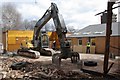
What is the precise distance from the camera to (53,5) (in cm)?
1883

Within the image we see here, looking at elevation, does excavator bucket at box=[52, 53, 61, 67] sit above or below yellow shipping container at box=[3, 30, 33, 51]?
below

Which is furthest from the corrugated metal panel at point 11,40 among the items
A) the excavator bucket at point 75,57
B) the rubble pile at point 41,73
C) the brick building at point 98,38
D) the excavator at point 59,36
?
the rubble pile at point 41,73

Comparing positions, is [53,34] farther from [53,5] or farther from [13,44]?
[53,5]

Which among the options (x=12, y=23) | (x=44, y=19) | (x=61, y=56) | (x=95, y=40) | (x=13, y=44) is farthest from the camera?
(x=12, y=23)

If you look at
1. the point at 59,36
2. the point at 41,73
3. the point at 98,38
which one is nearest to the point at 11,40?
the point at 98,38

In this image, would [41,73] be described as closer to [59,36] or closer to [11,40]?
[59,36]

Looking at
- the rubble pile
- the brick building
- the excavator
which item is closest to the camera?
the rubble pile

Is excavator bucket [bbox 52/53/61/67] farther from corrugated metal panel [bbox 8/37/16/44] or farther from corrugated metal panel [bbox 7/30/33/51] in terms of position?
corrugated metal panel [bbox 8/37/16/44]

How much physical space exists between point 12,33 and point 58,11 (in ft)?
58.0

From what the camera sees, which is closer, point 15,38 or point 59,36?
point 59,36

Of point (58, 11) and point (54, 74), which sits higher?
point (58, 11)

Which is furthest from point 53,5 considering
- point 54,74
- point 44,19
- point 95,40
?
point 95,40

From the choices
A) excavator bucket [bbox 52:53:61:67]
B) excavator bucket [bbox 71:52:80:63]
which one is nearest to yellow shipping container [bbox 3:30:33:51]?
excavator bucket [bbox 71:52:80:63]

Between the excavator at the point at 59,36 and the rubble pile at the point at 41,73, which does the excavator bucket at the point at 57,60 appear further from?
the rubble pile at the point at 41,73
